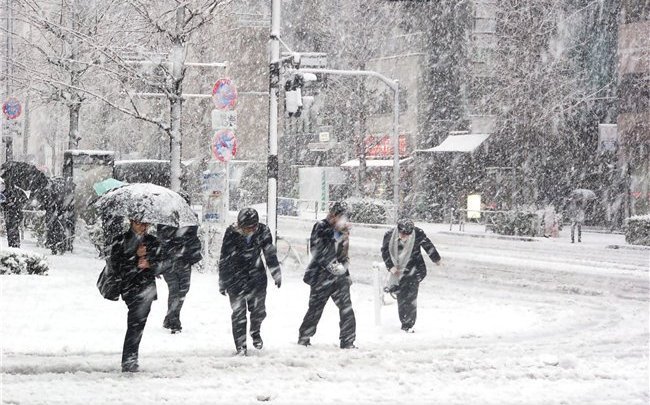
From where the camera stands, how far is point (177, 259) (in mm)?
10867

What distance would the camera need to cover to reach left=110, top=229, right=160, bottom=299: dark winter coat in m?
8.41

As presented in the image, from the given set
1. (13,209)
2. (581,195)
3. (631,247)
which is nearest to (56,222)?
(13,209)

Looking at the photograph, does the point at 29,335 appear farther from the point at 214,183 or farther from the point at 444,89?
the point at 444,89

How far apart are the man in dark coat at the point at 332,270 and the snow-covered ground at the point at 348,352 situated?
0.34 m

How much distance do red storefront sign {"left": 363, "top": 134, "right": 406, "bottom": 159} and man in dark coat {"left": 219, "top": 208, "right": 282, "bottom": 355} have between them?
35.5 m

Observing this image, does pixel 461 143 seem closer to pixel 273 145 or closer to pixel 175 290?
pixel 273 145

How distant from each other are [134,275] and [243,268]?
4.61ft

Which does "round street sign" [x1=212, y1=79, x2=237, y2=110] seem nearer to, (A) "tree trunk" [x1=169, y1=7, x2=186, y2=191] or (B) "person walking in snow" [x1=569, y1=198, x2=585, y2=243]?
(A) "tree trunk" [x1=169, y1=7, x2=186, y2=191]

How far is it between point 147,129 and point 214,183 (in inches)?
1620

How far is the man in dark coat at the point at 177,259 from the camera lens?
415 inches

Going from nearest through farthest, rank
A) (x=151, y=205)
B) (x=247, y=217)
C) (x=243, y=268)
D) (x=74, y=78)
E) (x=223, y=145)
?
(x=247, y=217)
(x=243, y=268)
(x=151, y=205)
(x=223, y=145)
(x=74, y=78)

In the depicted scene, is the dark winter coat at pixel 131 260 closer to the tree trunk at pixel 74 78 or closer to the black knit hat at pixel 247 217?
the black knit hat at pixel 247 217

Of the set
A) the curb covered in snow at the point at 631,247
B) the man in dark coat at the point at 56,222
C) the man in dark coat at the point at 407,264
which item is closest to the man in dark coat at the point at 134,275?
the man in dark coat at the point at 407,264

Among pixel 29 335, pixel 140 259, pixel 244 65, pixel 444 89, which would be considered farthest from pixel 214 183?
pixel 244 65
